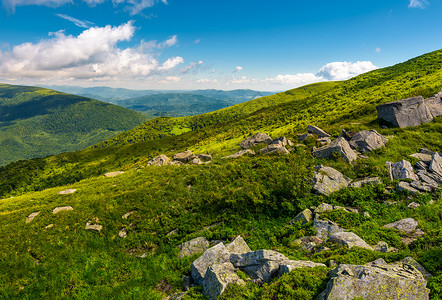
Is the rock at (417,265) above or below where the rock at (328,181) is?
below

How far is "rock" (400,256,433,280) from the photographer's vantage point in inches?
299

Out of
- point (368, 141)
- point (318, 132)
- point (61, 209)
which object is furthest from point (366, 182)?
point (61, 209)

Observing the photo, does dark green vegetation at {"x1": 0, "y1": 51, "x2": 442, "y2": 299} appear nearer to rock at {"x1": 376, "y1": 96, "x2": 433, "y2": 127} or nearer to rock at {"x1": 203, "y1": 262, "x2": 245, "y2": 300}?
rock at {"x1": 203, "y1": 262, "x2": 245, "y2": 300}

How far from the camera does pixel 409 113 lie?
84.8 feet

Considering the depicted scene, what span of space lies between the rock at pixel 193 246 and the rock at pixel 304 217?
6553 millimetres

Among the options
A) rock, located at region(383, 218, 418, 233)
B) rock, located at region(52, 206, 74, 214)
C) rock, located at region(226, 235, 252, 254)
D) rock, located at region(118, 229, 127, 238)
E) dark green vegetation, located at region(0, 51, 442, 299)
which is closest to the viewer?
dark green vegetation, located at region(0, 51, 442, 299)

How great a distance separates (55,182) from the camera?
130 m

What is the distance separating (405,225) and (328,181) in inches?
224

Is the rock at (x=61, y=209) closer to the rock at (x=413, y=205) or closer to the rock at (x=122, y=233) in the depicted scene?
the rock at (x=122, y=233)

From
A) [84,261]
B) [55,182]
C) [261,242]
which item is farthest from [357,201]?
[55,182]

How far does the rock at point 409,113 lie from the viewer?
2561 centimetres

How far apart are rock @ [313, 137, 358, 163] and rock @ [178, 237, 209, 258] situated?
15.2 meters

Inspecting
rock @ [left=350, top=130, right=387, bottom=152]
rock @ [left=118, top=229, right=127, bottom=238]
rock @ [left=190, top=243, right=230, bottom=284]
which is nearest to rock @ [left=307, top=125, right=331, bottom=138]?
rock @ [left=350, top=130, right=387, bottom=152]

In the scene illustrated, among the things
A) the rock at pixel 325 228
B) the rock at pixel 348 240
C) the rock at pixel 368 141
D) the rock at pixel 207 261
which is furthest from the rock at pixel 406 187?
the rock at pixel 207 261
